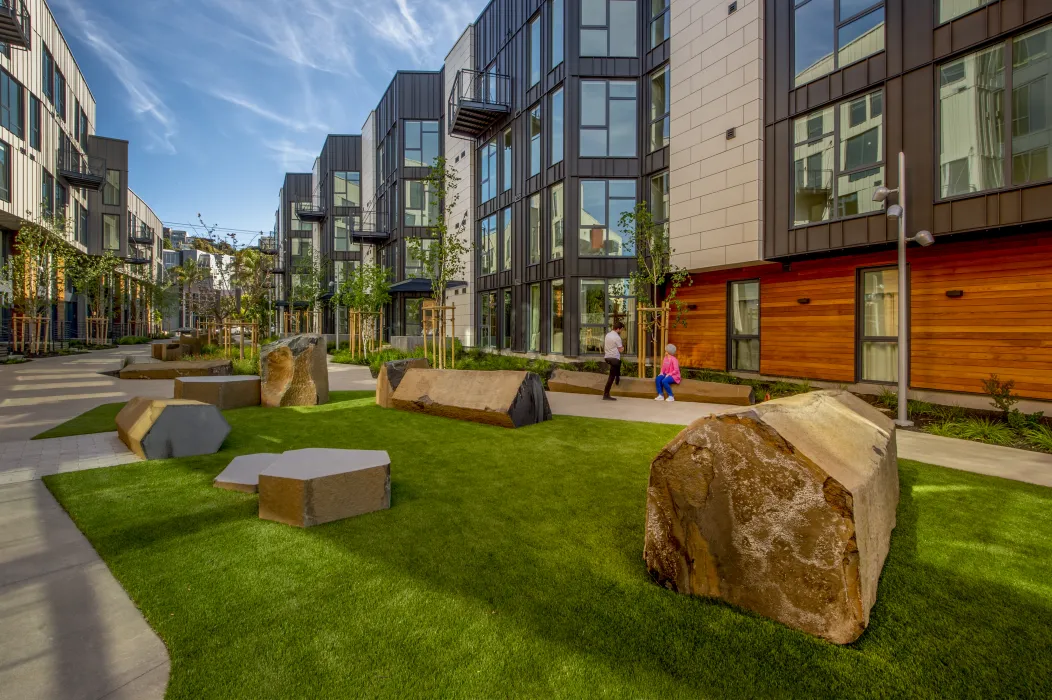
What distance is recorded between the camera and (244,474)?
4.89 meters

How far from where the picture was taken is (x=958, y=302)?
10.1 meters

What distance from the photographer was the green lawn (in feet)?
7.20

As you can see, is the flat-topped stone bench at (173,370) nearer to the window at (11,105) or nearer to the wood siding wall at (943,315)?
the wood siding wall at (943,315)

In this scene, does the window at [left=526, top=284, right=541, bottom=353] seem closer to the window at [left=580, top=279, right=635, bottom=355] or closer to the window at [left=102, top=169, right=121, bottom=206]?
the window at [left=580, top=279, right=635, bottom=355]

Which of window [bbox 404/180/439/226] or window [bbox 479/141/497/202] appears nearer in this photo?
window [bbox 479/141/497/202]

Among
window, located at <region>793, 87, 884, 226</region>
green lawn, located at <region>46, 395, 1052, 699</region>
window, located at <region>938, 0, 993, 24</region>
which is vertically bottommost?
green lawn, located at <region>46, 395, 1052, 699</region>

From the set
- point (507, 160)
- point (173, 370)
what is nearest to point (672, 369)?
point (173, 370)

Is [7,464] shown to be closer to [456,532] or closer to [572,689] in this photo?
[456,532]

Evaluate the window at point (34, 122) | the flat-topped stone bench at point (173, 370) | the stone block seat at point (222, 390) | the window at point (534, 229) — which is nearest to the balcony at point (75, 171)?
the window at point (34, 122)

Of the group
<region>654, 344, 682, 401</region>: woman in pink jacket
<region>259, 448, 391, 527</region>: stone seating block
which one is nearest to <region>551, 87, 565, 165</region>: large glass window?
<region>654, 344, 682, 401</region>: woman in pink jacket

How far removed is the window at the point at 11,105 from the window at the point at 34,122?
113cm

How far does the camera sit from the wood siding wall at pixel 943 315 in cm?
922

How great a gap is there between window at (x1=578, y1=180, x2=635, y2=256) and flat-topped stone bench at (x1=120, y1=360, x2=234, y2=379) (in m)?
11.5

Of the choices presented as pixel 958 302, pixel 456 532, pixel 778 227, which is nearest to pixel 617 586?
pixel 456 532
